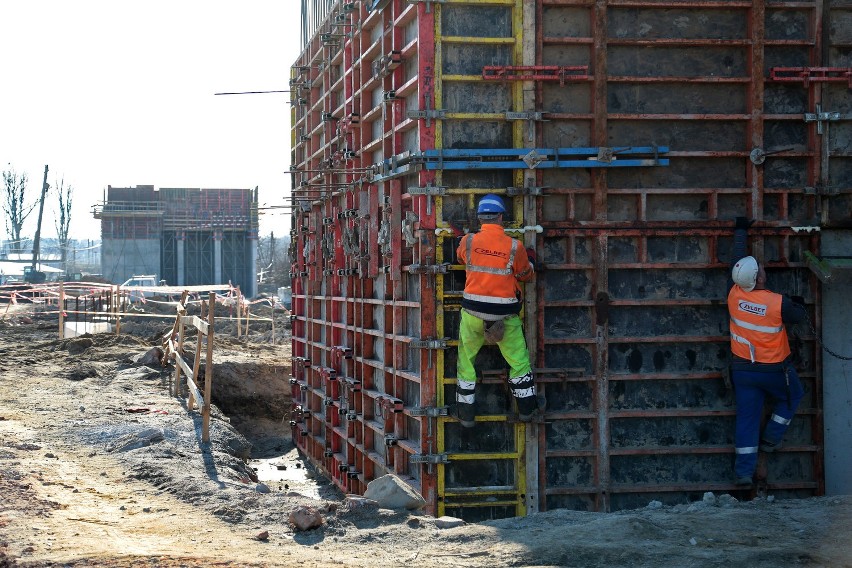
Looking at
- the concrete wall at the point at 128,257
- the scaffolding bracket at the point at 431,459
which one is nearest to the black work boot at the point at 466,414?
the scaffolding bracket at the point at 431,459

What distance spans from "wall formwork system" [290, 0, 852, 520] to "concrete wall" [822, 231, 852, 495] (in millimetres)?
140

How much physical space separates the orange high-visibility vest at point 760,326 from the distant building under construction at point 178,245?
5285 cm

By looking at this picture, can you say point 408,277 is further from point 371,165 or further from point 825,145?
point 825,145

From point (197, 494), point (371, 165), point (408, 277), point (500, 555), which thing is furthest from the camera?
point (371, 165)

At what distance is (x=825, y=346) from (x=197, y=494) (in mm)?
6469

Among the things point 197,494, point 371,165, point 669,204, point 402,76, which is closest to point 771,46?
point 669,204

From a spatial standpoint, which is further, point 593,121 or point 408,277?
point 408,277

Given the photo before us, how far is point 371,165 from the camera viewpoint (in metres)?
12.4

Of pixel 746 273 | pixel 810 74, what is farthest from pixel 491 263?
pixel 810 74

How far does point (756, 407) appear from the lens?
33.2 ft

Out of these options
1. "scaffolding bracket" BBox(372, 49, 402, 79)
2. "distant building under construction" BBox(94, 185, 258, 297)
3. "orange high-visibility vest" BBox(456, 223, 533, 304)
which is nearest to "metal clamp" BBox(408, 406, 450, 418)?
"orange high-visibility vest" BBox(456, 223, 533, 304)

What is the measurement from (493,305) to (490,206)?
3.03ft

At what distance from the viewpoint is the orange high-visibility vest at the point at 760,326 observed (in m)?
9.95

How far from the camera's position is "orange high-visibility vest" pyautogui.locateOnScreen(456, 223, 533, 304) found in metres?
9.45
